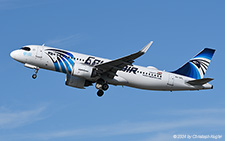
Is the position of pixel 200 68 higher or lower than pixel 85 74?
higher

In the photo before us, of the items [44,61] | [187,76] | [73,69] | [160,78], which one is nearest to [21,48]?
[44,61]

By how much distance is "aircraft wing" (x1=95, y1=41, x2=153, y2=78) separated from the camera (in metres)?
42.3

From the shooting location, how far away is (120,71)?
47438 mm

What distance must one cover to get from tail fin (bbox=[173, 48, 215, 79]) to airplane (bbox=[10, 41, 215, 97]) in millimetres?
948

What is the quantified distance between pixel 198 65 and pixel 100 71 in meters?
→ 13.6

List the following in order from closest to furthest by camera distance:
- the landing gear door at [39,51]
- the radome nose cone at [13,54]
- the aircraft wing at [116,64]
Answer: the aircraft wing at [116,64] < the landing gear door at [39,51] < the radome nose cone at [13,54]

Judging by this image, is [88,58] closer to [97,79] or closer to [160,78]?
[97,79]

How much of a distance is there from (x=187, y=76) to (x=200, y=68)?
3.06 metres

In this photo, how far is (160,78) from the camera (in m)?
48.7

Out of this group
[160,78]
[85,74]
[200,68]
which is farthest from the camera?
[200,68]

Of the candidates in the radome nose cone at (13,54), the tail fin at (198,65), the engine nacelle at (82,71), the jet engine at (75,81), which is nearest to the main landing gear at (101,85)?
the engine nacelle at (82,71)

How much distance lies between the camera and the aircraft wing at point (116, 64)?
42328 mm

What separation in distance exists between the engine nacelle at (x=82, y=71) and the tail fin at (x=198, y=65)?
444 inches

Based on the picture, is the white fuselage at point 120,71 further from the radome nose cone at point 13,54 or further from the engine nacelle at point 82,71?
the engine nacelle at point 82,71
